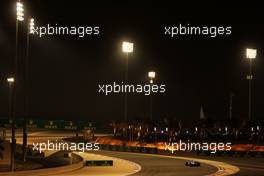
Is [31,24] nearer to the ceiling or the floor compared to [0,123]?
nearer to the ceiling

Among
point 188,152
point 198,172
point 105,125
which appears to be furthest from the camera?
point 105,125

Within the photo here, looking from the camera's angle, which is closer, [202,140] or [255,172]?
[255,172]

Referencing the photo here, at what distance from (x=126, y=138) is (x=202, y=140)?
34.8 ft

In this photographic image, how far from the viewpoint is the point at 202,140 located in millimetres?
73125

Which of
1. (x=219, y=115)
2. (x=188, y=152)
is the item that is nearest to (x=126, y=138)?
(x=188, y=152)

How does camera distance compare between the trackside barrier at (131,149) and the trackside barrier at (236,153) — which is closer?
the trackside barrier at (236,153)

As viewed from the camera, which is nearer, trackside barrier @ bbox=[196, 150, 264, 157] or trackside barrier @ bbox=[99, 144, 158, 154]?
trackside barrier @ bbox=[196, 150, 264, 157]

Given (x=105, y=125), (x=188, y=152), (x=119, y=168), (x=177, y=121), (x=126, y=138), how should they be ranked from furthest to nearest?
(x=105, y=125), (x=177, y=121), (x=126, y=138), (x=188, y=152), (x=119, y=168)

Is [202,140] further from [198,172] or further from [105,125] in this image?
[198,172]

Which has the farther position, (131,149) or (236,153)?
(131,149)

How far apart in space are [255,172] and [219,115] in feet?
216

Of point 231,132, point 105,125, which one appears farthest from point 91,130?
point 231,132

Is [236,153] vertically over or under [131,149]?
under

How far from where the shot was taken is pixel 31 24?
38.0m
